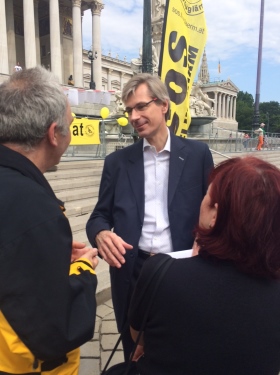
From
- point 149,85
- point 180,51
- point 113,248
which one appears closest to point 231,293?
point 113,248

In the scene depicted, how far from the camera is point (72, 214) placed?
6.36 metres

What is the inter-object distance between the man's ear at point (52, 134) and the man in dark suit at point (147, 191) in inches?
27.0

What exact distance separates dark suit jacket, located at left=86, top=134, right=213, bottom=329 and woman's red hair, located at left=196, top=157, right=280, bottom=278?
0.83 metres

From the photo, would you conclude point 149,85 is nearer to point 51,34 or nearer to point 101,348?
point 101,348

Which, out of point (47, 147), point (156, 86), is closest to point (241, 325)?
point (47, 147)

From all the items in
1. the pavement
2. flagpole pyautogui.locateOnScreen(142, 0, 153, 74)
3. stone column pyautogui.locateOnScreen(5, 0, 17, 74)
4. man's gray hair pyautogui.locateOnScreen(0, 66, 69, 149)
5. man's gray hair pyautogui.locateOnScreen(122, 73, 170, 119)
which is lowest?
the pavement

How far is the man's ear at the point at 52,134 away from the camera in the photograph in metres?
1.39

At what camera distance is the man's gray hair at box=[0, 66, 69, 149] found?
1.33 meters

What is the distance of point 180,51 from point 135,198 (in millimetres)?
2092

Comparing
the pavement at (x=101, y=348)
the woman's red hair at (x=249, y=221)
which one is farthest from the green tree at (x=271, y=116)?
the woman's red hair at (x=249, y=221)

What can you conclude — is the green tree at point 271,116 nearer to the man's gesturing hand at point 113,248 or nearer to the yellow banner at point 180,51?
the yellow banner at point 180,51

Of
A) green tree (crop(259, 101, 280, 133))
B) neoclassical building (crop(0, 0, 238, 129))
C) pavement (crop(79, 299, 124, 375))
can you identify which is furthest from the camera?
green tree (crop(259, 101, 280, 133))

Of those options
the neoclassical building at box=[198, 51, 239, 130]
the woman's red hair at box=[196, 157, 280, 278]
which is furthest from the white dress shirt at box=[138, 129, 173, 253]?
the neoclassical building at box=[198, 51, 239, 130]

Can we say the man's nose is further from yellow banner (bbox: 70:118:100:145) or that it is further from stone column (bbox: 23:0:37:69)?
stone column (bbox: 23:0:37:69)
